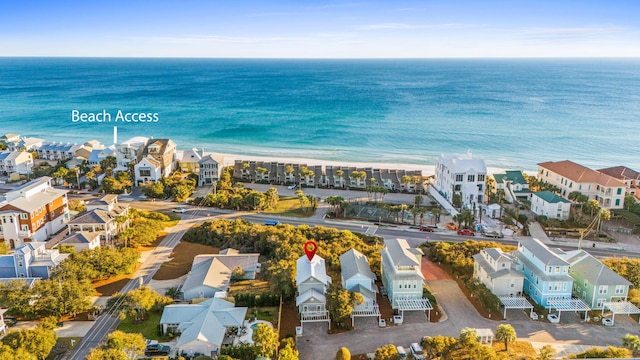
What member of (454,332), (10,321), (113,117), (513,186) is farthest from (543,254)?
(113,117)

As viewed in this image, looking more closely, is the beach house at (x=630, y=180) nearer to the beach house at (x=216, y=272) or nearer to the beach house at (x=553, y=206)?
the beach house at (x=553, y=206)

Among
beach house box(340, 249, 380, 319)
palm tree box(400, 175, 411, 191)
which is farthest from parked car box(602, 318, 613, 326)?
palm tree box(400, 175, 411, 191)

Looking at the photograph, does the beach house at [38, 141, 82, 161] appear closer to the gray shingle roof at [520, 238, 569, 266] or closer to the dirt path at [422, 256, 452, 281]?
the dirt path at [422, 256, 452, 281]

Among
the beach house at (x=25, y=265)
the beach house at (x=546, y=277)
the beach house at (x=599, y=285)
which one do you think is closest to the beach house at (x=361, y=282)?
the beach house at (x=546, y=277)

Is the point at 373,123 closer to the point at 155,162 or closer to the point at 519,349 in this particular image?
the point at 155,162

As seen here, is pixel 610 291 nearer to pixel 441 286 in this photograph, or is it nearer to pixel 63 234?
pixel 441 286
